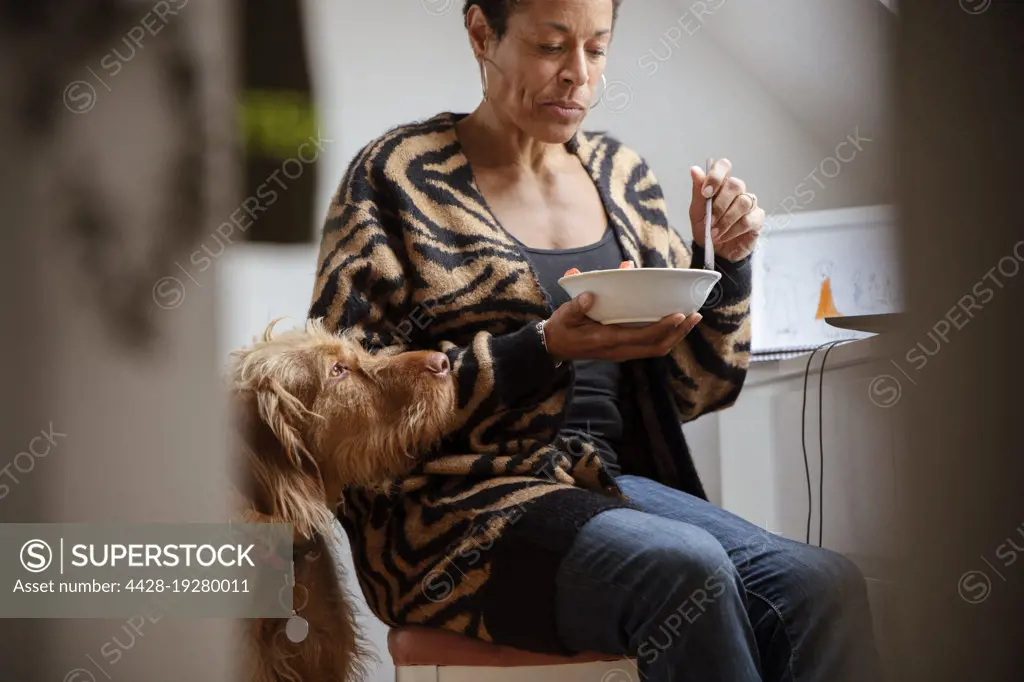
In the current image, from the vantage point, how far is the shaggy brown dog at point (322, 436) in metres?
1.11

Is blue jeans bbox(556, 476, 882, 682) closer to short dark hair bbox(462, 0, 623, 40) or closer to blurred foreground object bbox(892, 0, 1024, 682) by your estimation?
blurred foreground object bbox(892, 0, 1024, 682)

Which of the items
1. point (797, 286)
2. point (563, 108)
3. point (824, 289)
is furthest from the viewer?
point (797, 286)

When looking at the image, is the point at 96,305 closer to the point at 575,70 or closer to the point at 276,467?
the point at 276,467

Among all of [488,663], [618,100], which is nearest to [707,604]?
[488,663]

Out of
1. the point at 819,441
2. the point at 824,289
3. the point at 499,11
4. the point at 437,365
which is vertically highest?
the point at 499,11

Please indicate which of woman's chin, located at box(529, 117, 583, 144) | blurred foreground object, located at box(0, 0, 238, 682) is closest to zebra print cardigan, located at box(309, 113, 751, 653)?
woman's chin, located at box(529, 117, 583, 144)

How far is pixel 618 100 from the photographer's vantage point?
177 cm

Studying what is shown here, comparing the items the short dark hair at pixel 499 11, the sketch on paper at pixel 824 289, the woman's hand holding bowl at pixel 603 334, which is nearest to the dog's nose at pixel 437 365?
the woman's hand holding bowl at pixel 603 334

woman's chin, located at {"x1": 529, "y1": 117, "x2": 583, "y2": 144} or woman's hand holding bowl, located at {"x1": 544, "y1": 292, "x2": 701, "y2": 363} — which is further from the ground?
woman's chin, located at {"x1": 529, "y1": 117, "x2": 583, "y2": 144}

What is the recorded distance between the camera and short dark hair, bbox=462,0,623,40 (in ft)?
4.02

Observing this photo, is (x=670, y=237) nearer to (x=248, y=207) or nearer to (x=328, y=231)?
(x=328, y=231)

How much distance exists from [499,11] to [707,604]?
83cm

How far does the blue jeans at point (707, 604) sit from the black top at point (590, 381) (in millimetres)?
221

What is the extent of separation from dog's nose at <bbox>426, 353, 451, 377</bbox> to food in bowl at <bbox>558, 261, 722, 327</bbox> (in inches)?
8.0
